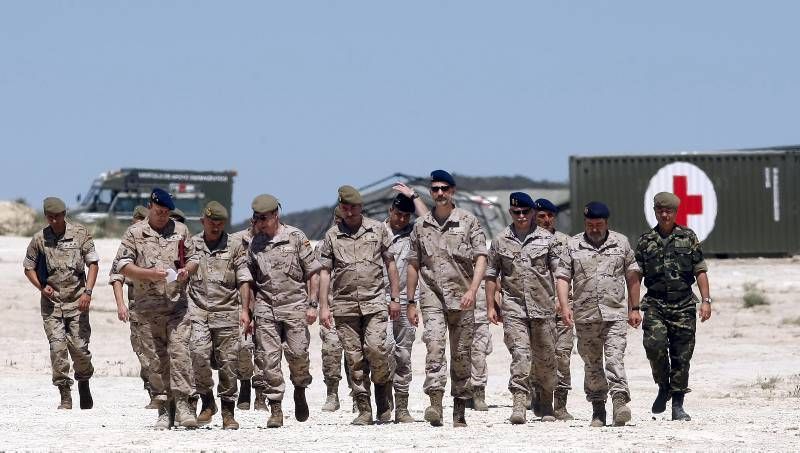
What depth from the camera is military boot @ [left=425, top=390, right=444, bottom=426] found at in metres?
13.0

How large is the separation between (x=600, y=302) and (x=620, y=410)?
0.83 meters

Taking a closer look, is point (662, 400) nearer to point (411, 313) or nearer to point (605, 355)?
point (605, 355)

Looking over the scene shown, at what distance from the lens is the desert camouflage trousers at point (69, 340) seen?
1517cm

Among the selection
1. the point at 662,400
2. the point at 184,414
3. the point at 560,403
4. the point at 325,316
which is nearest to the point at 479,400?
the point at 560,403

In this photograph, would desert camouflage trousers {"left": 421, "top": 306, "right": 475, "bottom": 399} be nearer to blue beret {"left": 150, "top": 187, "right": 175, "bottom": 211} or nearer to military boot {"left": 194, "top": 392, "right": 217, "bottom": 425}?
military boot {"left": 194, "top": 392, "right": 217, "bottom": 425}

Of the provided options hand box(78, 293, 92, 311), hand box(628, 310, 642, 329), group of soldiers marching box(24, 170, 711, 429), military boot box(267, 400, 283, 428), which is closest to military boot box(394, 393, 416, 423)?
group of soldiers marching box(24, 170, 711, 429)

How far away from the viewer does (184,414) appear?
42.4ft

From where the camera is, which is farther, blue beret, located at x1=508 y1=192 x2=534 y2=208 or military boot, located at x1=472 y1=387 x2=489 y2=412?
military boot, located at x1=472 y1=387 x2=489 y2=412

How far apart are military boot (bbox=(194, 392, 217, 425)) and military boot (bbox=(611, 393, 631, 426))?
10.2 ft

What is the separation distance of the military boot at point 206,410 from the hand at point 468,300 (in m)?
2.16

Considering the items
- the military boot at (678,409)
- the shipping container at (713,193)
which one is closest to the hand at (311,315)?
the military boot at (678,409)

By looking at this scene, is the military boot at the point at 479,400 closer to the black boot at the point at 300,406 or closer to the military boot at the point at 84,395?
the black boot at the point at 300,406

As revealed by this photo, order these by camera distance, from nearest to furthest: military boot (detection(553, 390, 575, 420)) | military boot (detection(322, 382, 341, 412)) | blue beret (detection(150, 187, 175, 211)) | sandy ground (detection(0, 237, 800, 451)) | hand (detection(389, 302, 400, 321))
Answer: sandy ground (detection(0, 237, 800, 451)) → blue beret (detection(150, 187, 175, 211)) → hand (detection(389, 302, 400, 321)) → military boot (detection(553, 390, 575, 420)) → military boot (detection(322, 382, 341, 412))

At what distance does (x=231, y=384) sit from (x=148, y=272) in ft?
3.85
